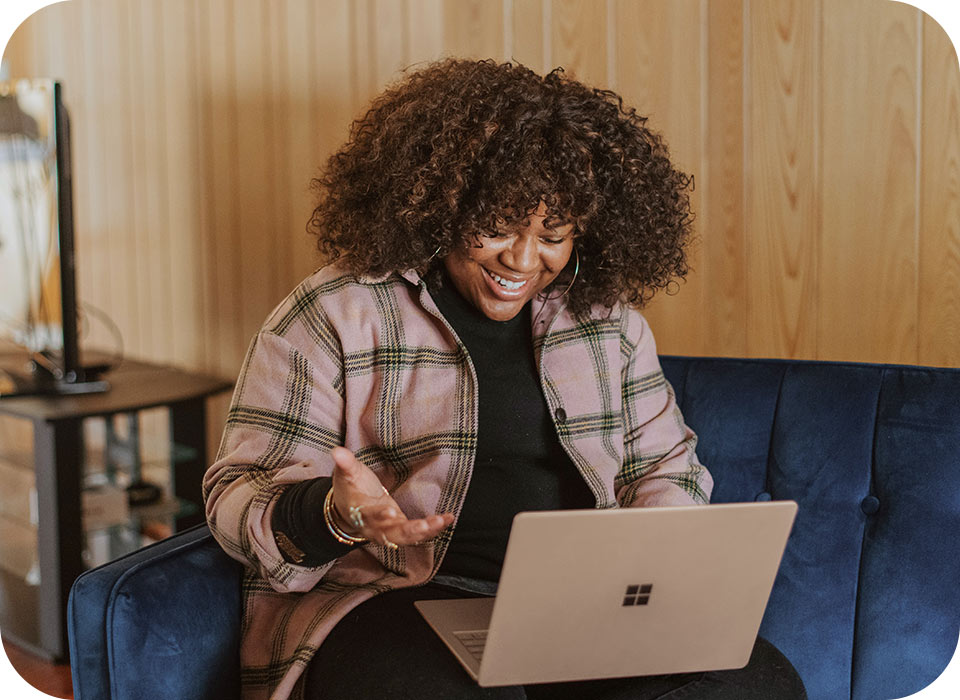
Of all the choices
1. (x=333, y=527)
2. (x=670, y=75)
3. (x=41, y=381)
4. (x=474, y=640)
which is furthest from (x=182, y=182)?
(x=474, y=640)

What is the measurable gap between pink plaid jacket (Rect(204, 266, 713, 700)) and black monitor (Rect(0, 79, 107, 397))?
0.99 m

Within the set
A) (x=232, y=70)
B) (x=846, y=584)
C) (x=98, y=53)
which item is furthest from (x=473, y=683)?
(x=98, y=53)

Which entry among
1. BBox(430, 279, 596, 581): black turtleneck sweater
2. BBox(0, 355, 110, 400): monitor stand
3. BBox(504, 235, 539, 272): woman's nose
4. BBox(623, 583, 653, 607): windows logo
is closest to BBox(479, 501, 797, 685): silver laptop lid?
BBox(623, 583, 653, 607): windows logo

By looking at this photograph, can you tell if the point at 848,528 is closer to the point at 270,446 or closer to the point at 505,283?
the point at 505,283

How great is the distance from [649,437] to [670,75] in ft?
2.23

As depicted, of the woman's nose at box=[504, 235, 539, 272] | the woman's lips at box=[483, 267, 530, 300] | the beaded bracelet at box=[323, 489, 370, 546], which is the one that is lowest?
the beaded bracelet at box=[323, 489, 370, 546]

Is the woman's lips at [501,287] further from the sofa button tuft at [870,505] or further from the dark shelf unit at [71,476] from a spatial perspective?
the dark shelf unit at [71,476]

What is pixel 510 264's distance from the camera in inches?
46.8

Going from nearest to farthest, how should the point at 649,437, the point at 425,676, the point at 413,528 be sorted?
1. the point at 413,528
2. the point at 425,676
3. the point at 649,437

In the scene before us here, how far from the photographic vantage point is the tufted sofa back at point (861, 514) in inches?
47.5

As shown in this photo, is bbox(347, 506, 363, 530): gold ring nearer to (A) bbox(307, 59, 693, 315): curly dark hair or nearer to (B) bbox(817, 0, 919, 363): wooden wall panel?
(A) bbox(307, 59, 693, 315): curly dark hair

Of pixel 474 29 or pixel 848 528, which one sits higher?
pixel 474 29

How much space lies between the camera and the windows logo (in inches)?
34.2

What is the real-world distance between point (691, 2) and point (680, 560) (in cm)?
110
